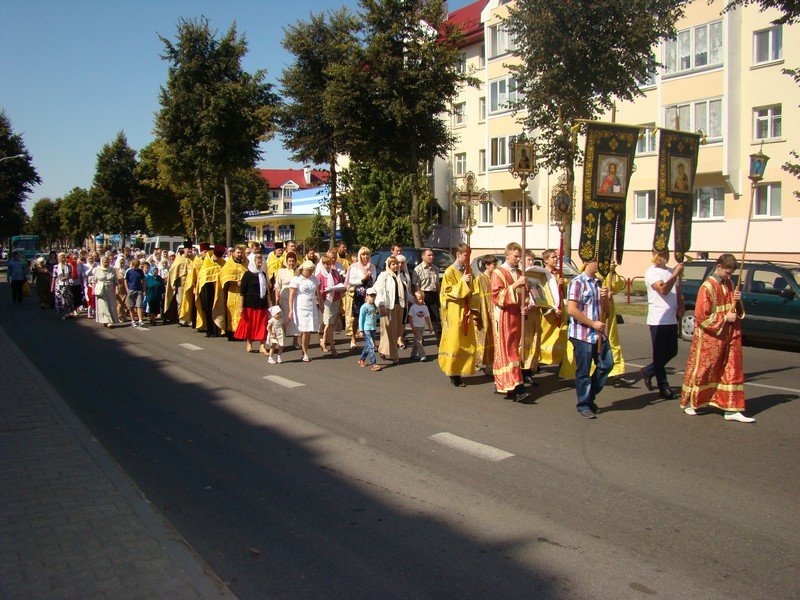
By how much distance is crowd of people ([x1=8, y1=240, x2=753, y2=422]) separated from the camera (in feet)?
26.3

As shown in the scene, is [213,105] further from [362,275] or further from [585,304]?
[585,304]

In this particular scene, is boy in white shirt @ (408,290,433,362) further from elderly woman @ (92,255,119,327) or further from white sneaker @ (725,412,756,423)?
elderly woman @ (92,255,119,327)

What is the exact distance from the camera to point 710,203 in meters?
31.3

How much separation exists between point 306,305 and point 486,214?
32.2 meters

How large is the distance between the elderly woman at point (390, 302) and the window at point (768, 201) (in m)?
22.5

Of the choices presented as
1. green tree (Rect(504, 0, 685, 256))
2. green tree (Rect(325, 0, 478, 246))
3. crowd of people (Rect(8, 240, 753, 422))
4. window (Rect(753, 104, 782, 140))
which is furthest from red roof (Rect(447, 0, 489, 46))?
crowd of people (Rect(8, 240, 753, 422))

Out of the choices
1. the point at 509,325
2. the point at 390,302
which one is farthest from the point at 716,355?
the point at 390,302

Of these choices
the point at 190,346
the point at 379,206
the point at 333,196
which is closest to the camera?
the point at 190,346

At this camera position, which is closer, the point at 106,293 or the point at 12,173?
the point at 106,293

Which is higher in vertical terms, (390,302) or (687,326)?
(390,302)

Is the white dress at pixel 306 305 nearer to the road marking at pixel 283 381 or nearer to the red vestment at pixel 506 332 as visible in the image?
the road marking at pixel 283 381

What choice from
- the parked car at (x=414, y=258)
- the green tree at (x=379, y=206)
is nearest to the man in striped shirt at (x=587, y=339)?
the parked car at (x=414, y=258)

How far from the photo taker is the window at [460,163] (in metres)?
45.7

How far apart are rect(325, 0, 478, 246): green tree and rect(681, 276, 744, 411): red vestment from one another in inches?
892
